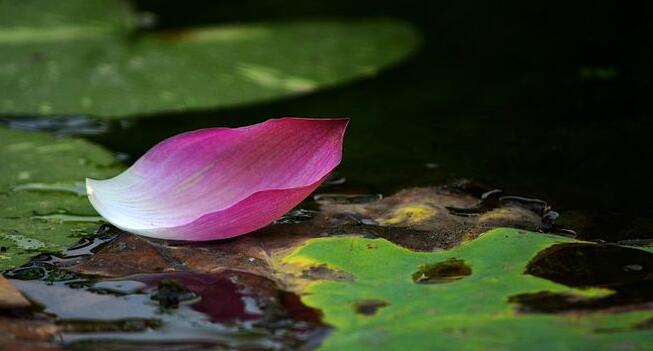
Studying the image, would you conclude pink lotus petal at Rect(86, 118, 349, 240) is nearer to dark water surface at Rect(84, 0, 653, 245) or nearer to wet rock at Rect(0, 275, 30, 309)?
wet rock at Rect(0, 275, 30, 309)

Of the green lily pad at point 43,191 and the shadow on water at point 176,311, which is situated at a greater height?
the green lily pad at point 43,191

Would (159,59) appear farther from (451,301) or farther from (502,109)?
(451,301)

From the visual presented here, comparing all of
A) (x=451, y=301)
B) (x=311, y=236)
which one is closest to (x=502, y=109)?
(x=311, y=236)

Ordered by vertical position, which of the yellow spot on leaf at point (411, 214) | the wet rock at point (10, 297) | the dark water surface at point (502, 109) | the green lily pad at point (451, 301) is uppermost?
the dark water surface at point (502, 109)

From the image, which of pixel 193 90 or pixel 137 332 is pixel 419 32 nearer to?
pixel 193 90

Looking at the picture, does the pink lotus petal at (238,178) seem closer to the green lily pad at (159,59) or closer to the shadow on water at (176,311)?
the shadow on water at (176,311)

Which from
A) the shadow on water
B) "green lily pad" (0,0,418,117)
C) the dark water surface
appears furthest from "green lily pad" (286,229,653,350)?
"green lily pad" (0,0,418,117)

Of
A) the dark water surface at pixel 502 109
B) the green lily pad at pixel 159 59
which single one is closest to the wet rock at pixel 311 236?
the dark water surface at pixel 502 109
